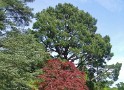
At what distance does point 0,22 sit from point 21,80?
3886 millimetres

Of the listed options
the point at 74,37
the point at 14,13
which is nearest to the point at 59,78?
the point at 14,13

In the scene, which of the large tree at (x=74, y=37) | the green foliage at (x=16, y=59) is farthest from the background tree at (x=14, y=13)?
the large tree at (x=74, y=37)

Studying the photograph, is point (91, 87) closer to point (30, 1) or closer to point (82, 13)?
point (82, 13)

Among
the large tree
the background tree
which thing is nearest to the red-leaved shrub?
the background tree

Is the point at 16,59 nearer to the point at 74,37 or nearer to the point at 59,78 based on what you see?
the point at 59,78

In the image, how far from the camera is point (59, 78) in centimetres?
2327

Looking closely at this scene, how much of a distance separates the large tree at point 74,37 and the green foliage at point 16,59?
14316 millimetres

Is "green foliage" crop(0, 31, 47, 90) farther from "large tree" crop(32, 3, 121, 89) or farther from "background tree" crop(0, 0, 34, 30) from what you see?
"large tree" crop(32, 3, 121, 89)

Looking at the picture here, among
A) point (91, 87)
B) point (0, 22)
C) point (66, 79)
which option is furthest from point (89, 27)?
point (0, 22)

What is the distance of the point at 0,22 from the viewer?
20719 mm

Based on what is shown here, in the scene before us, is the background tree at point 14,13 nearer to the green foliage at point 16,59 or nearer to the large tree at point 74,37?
the green foliage at point 16,59

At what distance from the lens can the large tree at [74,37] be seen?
3447 cm

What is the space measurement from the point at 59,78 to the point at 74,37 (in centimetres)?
1183

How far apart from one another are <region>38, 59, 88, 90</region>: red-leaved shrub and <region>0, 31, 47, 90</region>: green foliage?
10.7 feet
